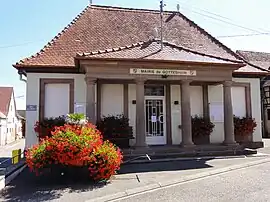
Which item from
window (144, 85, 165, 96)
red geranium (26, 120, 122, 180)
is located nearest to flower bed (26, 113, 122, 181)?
red geranium (26, 120, 122, 180)

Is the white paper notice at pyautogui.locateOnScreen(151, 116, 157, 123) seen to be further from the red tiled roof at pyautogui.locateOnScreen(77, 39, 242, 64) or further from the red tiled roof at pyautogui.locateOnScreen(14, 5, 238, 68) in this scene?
the red tiled roof at pyautogui.locateOnScreen(14, 5, 238, 68)

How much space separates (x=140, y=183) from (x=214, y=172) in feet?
8.56

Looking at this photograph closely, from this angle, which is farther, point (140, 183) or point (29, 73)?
point (29, 73)

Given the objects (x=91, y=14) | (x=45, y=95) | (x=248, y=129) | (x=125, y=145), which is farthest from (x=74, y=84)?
(x=248, y=129)

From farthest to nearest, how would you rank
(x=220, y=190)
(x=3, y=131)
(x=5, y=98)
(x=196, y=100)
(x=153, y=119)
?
(x=5, y=98) → (x=3, y=131) → (x=196, y=100) → (x=153, y=119) → (x=220, y=190)

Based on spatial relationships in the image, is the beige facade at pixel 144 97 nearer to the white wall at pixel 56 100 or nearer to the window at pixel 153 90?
the white wall at pixel 56 100

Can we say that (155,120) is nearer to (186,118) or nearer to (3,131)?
(186,118)

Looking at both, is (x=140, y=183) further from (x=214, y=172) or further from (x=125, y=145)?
(x=125, y=145)

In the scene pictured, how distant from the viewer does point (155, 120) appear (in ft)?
47.6

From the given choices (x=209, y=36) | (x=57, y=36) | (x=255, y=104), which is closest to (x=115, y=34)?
(x=57, y=36)

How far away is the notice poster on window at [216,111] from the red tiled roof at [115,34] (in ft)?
8.37

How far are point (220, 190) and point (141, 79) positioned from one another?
6.18 m

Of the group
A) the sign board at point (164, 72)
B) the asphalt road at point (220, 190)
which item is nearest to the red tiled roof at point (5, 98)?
the sign board at point (164, 72)

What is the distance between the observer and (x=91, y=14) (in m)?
17.2
